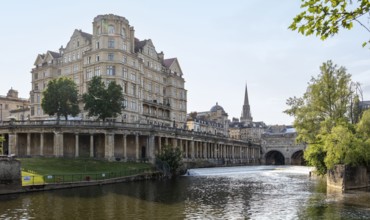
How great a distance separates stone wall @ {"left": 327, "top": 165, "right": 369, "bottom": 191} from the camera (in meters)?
45.3

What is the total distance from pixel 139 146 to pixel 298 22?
8142 centimetres

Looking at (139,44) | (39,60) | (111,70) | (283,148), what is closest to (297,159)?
(283,148)

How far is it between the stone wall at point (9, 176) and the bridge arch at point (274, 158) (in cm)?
14063

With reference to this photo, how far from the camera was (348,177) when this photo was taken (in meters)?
45.7

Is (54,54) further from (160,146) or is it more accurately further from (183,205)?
(183,205)

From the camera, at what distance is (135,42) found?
111 meters

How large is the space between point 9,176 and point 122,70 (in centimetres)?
5632

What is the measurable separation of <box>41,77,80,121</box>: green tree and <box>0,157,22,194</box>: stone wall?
3689 cm

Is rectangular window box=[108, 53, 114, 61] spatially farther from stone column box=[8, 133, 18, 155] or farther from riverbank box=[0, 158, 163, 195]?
riverbank box=[0, 158, 163, 195]

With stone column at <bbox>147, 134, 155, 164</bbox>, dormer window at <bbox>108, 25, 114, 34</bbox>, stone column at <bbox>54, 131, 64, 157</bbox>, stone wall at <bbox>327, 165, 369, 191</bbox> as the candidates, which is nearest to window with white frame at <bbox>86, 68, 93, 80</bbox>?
dormer window at <bbox>108, 25, 114, 34</bbox>

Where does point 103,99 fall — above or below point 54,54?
below

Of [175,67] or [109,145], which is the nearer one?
Answer: [109,145]

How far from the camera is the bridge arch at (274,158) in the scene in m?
174

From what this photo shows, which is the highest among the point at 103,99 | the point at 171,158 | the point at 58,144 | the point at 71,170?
the point at 103,99
